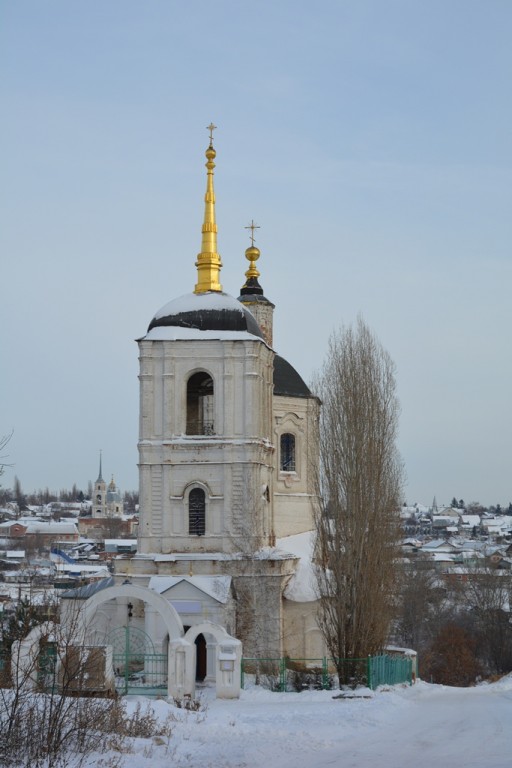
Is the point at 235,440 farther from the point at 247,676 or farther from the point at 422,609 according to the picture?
the point at 422,609

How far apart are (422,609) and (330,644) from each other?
30.9 m

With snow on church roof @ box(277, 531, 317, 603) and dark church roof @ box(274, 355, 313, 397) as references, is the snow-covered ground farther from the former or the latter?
dark church roof @ box(274, 355, 313, 397)

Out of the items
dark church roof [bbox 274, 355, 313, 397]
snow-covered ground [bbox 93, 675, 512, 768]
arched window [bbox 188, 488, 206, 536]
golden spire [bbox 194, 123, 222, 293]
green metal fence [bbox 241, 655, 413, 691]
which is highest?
golden spire [bbox 194, 123, 222, 293]

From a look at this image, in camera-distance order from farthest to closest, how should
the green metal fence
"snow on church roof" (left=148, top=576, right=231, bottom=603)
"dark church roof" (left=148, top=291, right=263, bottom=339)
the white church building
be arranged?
"dark church roof" (left=148, top=291, right=263, bottom=339) < the white church building < "snow on church roof" (left=148, top=576, right=231, bottom=603) < the green metal fence

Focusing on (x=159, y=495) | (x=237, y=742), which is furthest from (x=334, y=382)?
(x=237, y=742)

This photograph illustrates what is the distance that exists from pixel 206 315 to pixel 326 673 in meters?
9.62

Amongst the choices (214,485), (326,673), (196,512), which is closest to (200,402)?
(214,485)

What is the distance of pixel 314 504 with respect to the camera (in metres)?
26.8

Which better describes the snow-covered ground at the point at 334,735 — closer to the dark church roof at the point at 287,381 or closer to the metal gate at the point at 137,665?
the metal gate at the point at 137,665

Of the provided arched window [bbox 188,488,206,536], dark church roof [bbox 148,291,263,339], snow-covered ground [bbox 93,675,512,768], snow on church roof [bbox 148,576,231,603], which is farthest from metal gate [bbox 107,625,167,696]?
dark church roof [bbox 148,291,263,339]

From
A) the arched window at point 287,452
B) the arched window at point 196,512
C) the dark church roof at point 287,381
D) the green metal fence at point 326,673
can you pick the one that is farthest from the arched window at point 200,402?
the green metal fence at point 326,673

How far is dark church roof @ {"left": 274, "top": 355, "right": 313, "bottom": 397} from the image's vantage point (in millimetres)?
34062

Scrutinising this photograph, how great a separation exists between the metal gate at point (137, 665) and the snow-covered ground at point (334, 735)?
1484 millimetres

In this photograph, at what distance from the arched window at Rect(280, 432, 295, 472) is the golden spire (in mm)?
6161
